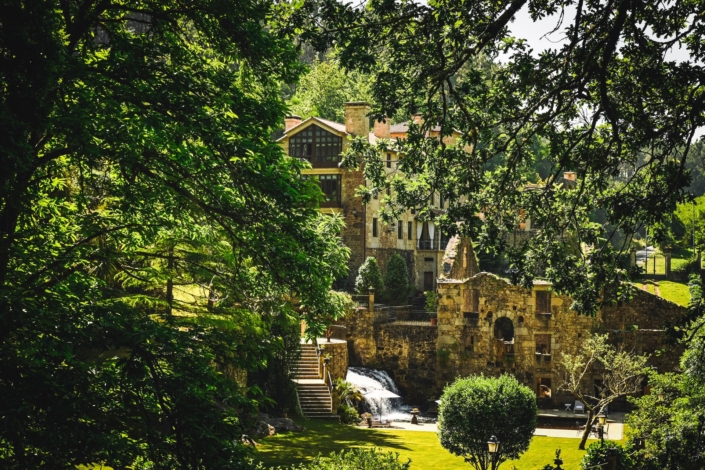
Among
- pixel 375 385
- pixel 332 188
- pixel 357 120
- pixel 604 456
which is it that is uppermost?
pixel 357 120

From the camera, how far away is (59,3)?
9.98 meters

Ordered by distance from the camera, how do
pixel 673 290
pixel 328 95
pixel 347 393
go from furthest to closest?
pixel 328 95
pixel 673 290
pixel 347 393

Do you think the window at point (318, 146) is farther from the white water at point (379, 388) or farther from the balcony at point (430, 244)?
the white water at point (379, 388)

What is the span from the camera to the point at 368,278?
152 feet

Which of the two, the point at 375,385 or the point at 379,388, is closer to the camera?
the point at 379,388

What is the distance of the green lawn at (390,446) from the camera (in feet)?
82.0

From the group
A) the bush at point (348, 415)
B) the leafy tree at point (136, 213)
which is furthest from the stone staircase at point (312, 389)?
the leafy tree at point (136, 213)

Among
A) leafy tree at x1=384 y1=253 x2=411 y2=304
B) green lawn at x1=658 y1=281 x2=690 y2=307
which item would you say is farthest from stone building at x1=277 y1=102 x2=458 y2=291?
green lawn at x1=658 y1=281 x2=690 y2=307

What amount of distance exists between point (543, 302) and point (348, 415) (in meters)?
13.2

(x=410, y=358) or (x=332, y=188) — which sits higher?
(x=332, y=188)

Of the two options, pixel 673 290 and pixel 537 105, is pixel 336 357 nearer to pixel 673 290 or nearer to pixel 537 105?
pixel 673 290

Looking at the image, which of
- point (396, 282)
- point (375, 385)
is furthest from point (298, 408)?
point (396, 282)

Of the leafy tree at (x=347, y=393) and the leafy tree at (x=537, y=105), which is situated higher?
the leafy tree at (x=537, y=105)

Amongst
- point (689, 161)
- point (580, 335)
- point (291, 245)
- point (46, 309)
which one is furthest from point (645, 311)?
point (689, 161)
